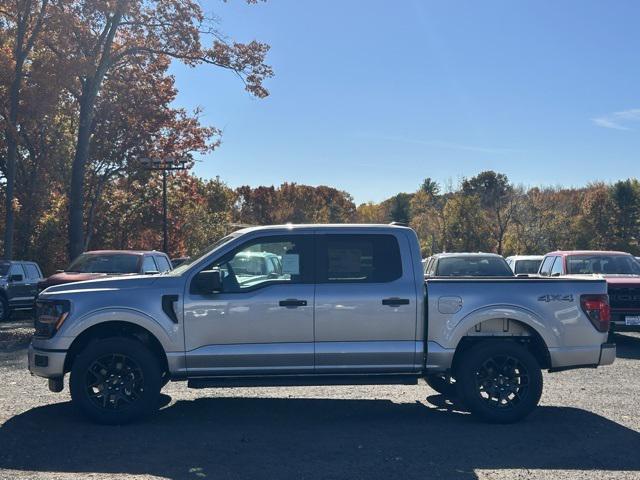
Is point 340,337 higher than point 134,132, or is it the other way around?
point 134,132

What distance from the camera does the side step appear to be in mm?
7191

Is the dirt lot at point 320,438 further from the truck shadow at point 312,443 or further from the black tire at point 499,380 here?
the black tire at point 499,380

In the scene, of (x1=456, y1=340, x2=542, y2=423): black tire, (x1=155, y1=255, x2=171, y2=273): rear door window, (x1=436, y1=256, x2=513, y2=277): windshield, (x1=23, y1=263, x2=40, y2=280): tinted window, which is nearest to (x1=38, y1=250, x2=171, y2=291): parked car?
(x1=155, y1=255, x2=171, y2=273): rear door window

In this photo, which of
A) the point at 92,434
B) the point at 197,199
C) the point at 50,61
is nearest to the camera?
the point at 92,434

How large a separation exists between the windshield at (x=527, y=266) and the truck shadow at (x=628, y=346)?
261 inches

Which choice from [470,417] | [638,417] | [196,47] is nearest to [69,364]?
[470,417]

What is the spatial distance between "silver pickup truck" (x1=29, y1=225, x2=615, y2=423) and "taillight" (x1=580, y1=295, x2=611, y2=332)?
0.01 metres

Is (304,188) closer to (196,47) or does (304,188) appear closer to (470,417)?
(196,47)

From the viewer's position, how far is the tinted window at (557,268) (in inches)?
613

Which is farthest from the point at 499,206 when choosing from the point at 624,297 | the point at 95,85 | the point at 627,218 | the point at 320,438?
the point at 320,438

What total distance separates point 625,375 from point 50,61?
65.4 feet

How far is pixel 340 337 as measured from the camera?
7266mm

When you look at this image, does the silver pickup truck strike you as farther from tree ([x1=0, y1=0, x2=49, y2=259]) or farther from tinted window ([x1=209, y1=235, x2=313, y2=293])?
tree ([x1=0, y1=0, x2=49, y2=259])

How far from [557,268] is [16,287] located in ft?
45.9
